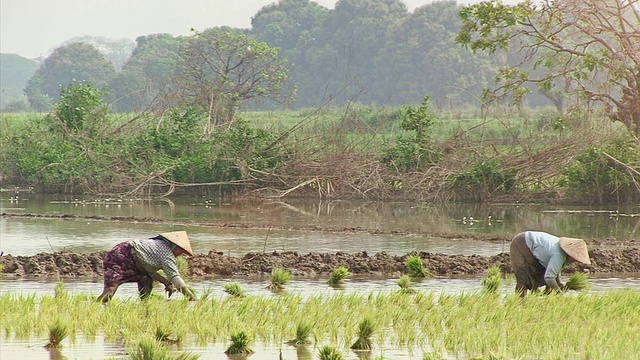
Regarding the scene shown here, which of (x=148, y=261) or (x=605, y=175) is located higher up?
(x=605, y=175)

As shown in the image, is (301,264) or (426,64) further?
(426,64)

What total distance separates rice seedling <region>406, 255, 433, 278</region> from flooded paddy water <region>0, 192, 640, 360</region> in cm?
33

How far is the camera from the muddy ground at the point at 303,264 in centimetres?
1470

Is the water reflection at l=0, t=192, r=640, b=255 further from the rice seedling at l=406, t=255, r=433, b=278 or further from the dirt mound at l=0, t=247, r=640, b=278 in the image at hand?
the rice seedling at l=406, t=255, r=433, b=278

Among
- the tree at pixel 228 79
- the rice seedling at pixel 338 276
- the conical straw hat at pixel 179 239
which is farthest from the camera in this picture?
the tree at pixel 228 79

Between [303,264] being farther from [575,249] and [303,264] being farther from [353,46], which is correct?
[353,46]

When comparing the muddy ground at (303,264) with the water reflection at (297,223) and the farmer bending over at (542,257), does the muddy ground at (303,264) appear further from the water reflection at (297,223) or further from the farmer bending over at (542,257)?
the farmer bending over at (542,257)

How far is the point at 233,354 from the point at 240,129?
2420cm

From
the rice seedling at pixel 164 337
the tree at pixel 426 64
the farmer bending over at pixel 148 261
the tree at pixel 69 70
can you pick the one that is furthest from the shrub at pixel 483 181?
the tree at pixel 69 70

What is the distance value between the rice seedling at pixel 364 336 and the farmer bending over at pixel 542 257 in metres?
2.99

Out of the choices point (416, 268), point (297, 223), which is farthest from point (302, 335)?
point (297, 223)

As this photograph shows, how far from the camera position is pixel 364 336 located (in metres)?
9.34

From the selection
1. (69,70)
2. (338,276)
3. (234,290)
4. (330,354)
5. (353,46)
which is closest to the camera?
(330,354)

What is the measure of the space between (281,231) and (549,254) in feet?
36.2
